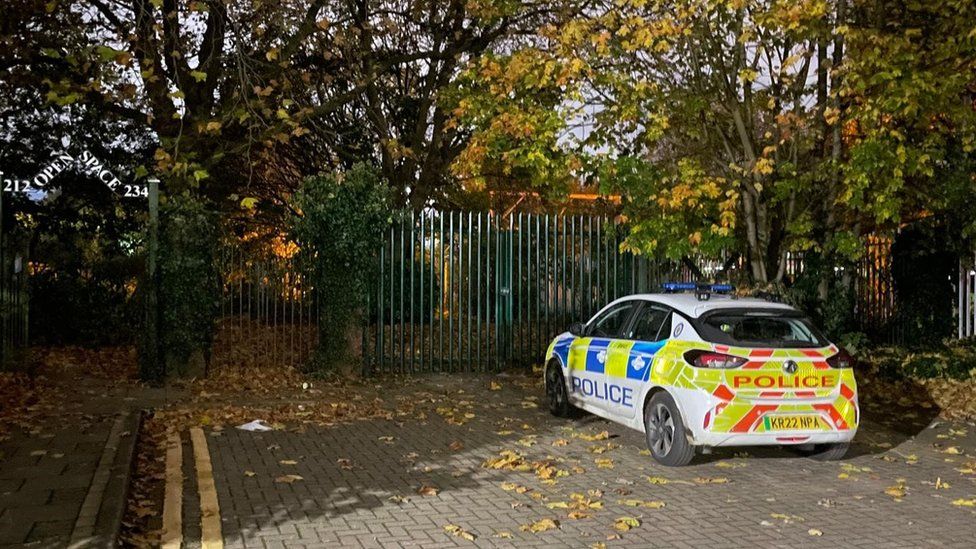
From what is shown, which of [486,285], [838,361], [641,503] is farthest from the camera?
[486,285]

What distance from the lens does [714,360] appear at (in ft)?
26.5

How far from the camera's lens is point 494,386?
14.1m

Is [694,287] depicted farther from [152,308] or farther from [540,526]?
[152,308]

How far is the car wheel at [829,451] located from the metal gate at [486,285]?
725 cm

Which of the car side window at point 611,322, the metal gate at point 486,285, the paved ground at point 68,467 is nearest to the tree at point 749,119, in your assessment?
the metal gate at point 486,285

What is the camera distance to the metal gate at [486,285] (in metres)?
15.1

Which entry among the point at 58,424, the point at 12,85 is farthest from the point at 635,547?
the point at 12,85

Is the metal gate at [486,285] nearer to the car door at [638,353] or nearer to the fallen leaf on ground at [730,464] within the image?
the car door at [638,353]

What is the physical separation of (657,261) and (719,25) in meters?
4.17

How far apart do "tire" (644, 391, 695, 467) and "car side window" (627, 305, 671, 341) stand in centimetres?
63

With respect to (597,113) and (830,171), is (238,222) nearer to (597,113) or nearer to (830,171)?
(597,113)

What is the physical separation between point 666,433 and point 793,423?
3.52 feet

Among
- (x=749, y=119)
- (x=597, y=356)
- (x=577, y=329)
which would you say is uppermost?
(x=749, y=119)

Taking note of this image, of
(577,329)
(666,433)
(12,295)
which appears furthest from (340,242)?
(666,433)
